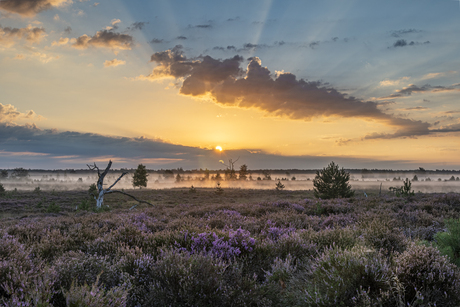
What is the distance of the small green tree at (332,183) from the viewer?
26828 millimetres

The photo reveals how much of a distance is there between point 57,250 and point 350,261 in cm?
604

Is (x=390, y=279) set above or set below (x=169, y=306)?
above

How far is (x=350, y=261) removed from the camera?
334 centimetres

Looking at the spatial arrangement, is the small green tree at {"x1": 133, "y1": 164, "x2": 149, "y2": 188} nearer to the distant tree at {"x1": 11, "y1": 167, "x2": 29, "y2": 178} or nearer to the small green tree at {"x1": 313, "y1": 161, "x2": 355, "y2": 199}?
the small green tree at {"x1": 313, "y1": 161, "x2": 355, "y2": 199}

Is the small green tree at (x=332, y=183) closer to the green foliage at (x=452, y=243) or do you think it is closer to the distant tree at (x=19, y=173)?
the green foliage at (x=452, y=243)

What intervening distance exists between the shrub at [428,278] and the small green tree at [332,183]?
2506 centimetres

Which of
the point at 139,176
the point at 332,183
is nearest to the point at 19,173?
the point at 139,176

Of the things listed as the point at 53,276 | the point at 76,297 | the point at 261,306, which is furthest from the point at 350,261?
the point at 53,276

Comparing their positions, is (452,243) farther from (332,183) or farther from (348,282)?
(332,183)

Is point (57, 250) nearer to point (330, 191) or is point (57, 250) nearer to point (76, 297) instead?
point (76, 297)

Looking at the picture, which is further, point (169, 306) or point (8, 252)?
point (8, 252)

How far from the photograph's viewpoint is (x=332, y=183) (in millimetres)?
27531

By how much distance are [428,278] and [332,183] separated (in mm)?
26196

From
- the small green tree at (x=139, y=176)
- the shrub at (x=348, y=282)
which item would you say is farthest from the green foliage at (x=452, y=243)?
the small green tree at (x=139, y=176)
